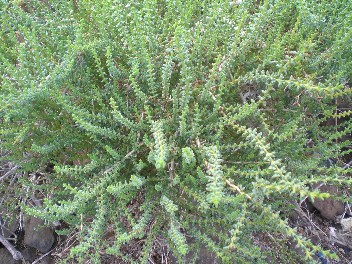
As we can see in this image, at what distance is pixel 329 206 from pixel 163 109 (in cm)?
150

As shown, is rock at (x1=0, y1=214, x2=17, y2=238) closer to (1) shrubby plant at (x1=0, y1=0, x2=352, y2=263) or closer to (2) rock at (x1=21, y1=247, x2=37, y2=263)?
(2) rock at (x1=21, y1=247, x2=37, y2=263)

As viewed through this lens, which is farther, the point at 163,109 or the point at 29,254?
the point at 29,254

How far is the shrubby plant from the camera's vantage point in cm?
166

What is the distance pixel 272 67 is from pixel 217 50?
315 mm

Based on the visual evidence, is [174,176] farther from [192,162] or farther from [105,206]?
[105,206]

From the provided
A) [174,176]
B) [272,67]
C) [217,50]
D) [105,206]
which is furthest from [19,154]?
[272,67]

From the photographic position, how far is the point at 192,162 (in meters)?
1.66

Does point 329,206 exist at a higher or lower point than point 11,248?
lower

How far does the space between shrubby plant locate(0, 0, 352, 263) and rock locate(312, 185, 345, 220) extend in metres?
0.69

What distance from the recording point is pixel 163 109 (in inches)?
73.3

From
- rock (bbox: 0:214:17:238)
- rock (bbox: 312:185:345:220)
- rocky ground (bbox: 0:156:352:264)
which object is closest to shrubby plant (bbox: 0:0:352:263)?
rocky ground (bbox: 0:156:352:264)

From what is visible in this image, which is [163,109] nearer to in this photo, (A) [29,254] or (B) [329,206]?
(A) [29,254]

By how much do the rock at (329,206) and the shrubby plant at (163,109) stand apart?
2.25 feet

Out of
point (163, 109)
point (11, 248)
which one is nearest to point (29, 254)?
point (11, 248)
